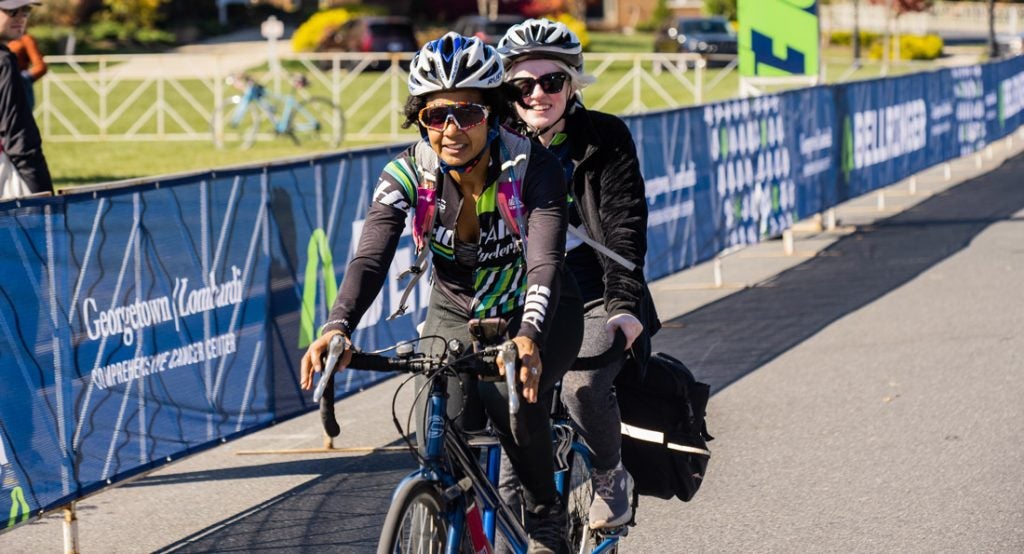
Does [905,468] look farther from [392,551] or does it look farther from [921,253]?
[921,253]

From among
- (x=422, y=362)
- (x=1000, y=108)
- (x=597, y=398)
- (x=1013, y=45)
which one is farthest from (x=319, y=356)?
(x=1013, y=45)

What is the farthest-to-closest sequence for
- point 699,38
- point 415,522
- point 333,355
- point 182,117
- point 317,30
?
point 317,30, point 699,38, point 182,117, point 415,522, point 333,355

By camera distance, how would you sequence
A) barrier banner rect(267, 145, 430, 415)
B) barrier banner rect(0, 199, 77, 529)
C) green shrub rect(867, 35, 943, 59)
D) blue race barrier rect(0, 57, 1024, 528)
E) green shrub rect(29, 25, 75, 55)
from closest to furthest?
barrier banner rect(0, 199, 77, 529) < blue race barrier rect(0, 57, 1024, 528) < barrier banner rect(267, 145, 430, 415) < green shrub rect(29, 25, 75, 55) < green shrub rect(867, 35, 943, 59)

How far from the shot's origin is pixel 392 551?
4105mm

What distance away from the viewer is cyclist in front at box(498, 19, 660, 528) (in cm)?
521

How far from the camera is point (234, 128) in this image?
100 ft

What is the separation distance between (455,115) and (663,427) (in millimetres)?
1610

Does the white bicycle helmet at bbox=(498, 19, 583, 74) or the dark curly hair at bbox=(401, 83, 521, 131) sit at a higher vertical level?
the white bicycle helmet at bbox=(498, 19, 583, 74)

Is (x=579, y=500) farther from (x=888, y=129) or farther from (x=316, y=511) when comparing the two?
(x=888, y=129)

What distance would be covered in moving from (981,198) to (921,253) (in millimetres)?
5093

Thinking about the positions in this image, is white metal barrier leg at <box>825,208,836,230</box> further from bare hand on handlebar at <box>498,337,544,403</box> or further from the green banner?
bare hand on handlebar at <box>498,337,544,403</box>

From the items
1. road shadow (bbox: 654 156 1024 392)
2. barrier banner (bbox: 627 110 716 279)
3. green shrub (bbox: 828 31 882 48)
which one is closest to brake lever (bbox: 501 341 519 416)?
road shadow (bbox: 654 156 1024 392)

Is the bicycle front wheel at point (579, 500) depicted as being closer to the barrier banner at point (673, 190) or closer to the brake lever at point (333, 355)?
the brake lever at point (333, 355)

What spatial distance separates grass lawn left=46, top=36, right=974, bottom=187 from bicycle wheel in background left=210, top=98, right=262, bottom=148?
22 centimetres
